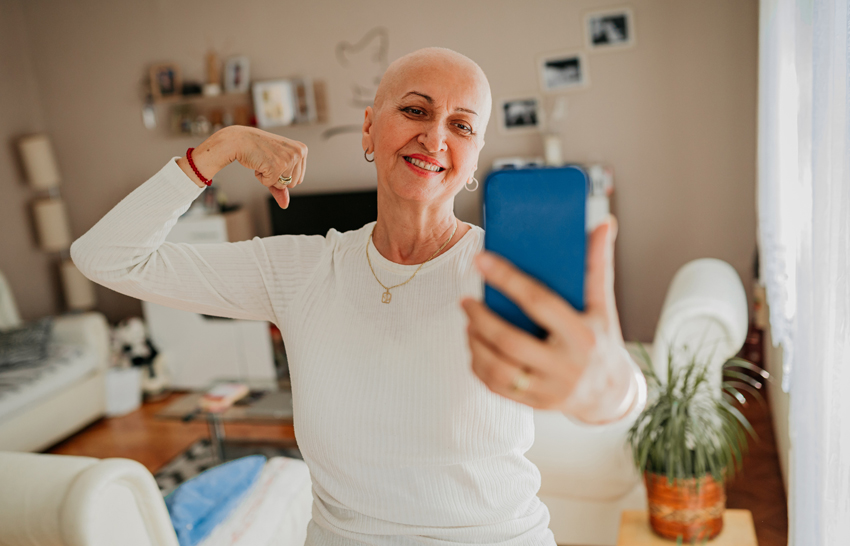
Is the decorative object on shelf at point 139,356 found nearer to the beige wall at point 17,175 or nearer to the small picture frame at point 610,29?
the beige wall at point 17,175

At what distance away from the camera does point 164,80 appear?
4051 mm

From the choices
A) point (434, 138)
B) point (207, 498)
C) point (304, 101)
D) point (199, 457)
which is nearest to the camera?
point (434, 138)

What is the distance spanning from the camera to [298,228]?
372cm

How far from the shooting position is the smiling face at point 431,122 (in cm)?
85

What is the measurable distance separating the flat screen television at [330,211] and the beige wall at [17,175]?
195 cm

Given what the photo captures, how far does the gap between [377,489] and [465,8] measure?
3.14 metres

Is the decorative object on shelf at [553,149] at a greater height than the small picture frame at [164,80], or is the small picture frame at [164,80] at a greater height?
the small picture frame at [164,80]

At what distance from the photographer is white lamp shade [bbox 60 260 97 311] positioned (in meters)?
4.20

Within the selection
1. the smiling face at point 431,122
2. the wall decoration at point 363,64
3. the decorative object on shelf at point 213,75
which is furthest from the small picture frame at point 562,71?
the smiling face at point 431,122

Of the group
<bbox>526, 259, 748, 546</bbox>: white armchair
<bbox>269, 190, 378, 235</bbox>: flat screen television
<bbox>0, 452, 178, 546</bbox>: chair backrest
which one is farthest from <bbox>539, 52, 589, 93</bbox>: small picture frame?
<bbox>0, 452, 178, 546</bbox>: chair backrest

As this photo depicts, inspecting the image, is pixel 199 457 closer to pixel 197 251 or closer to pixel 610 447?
pixel 610 447

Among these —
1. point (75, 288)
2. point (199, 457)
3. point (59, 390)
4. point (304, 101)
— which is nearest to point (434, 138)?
point (199, 457)

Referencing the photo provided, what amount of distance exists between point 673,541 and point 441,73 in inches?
55.6

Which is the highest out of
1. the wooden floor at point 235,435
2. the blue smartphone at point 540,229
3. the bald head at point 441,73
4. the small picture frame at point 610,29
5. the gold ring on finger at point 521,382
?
the small picture frame at point 610,29
